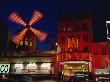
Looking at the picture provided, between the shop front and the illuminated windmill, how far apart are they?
8073 millimetres

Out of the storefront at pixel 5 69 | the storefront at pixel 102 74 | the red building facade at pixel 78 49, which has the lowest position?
the storefront at pixel 102 74

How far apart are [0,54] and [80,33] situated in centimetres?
1734

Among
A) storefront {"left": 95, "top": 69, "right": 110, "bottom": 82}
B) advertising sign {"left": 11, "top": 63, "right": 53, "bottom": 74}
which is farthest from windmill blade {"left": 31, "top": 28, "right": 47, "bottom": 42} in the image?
storefront {"left": 95, "top": 69, "right": 110, "bottom": 82}

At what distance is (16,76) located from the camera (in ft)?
186

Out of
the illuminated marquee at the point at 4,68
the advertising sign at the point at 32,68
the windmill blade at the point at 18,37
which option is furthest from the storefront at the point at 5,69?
the windmill blade at the point at 18,37

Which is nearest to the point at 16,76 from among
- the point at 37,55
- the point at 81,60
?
the point at 37,55

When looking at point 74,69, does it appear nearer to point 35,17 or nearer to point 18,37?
point 18,37

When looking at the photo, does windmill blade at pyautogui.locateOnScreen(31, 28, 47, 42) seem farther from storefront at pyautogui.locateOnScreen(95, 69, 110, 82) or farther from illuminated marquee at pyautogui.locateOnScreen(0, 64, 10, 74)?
storefront at pyautogui.locateOnScreen(95, 69, 110, 82)

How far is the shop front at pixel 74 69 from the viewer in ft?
176

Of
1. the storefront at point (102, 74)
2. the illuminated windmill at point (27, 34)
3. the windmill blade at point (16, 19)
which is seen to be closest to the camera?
the storefront at point (102, 74)

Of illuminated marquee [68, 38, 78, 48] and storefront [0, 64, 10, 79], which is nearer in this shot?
storefront [0, 64, 10, 79]

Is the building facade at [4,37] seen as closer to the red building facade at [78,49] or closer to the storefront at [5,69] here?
the storefront at [5,69]

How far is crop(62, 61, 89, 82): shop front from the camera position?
176 ft

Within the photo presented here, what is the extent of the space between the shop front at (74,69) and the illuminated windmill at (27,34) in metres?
→ 8.07
